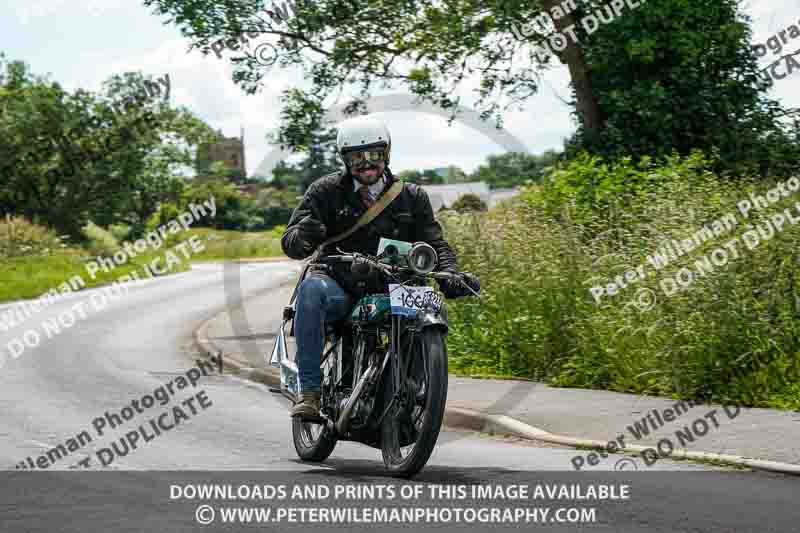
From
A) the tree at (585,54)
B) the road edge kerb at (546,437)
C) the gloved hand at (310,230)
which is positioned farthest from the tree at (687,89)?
the gloved hand at (310,230)

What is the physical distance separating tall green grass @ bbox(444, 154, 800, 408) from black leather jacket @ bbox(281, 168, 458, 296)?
3975mm

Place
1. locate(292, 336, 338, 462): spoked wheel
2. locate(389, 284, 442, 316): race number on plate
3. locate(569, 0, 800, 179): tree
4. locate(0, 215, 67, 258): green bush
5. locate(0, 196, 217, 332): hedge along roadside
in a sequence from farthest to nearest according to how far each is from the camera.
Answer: locate(0, 215, 67, 258): green bush, locate(0, 196, 217, 332): hedge along roadside, locate(569, 0, 800, 179): tree, locate(292, 336, 338, 462): spoked wheel, locate(389, 284, 442, 316): race number on plate

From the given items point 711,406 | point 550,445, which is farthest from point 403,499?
point 711,406

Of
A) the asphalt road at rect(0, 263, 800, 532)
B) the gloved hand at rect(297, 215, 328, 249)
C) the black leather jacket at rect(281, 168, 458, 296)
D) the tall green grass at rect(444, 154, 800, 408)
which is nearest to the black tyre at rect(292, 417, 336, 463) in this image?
the asphalt road at rect(0, 263, 800, 532)

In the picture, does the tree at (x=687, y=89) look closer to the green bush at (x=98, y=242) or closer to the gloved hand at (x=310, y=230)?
the gloved hand at (x=310, y=230)

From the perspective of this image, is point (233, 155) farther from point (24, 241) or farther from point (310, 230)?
point (310, 230)

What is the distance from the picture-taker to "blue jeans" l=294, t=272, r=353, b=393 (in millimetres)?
7836

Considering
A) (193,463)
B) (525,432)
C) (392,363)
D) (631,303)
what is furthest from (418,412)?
(631,303)

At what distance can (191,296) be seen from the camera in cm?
3334

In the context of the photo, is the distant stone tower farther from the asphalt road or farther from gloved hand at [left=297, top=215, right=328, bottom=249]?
gloved hand at [left=297, top=215, right=328, bottom=249]

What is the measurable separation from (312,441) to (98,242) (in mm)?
50184

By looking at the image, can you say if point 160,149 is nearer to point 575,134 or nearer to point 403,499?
point 575,134

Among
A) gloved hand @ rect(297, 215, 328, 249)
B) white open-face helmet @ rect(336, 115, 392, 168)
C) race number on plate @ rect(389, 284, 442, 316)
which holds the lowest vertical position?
race number on plate @ rect(389, 284, 442, 316)

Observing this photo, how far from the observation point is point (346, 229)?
8.07 m
